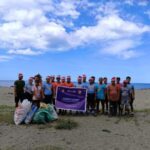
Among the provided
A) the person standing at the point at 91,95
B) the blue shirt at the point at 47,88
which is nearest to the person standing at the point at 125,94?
the person standing at the point at 91,95

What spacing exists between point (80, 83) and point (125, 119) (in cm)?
292

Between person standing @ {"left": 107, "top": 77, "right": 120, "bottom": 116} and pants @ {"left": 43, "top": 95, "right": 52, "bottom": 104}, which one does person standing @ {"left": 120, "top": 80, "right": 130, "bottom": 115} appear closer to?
person standing @ {"left": 107, "top": 77, "right": 120, "bottom": 116}

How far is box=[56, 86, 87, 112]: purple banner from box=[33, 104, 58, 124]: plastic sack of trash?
98.3 inches

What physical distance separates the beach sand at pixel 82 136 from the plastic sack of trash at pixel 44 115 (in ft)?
1.45

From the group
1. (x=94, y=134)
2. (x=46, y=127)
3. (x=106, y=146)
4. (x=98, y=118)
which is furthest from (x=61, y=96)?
(x=106, y=146)

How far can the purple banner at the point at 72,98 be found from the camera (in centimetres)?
1853

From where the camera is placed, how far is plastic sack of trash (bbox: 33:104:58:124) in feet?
50.4

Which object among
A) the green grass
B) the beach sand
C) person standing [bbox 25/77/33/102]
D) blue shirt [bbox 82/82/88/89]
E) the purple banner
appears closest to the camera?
the beach sand

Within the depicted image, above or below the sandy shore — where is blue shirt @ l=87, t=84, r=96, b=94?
above

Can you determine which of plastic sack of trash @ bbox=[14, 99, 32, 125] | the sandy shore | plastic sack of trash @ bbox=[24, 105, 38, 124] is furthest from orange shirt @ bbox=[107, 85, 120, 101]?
the sandy shore

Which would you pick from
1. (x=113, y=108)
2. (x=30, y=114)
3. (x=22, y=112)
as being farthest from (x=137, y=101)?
(x=22, y=112)

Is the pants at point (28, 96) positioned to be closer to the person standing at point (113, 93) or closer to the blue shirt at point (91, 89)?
the blue shirt at point (91, 89)

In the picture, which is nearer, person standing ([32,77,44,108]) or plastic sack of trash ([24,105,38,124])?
plastic sack of trash ([24,105,38,124])

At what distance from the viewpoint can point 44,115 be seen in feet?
51.1
